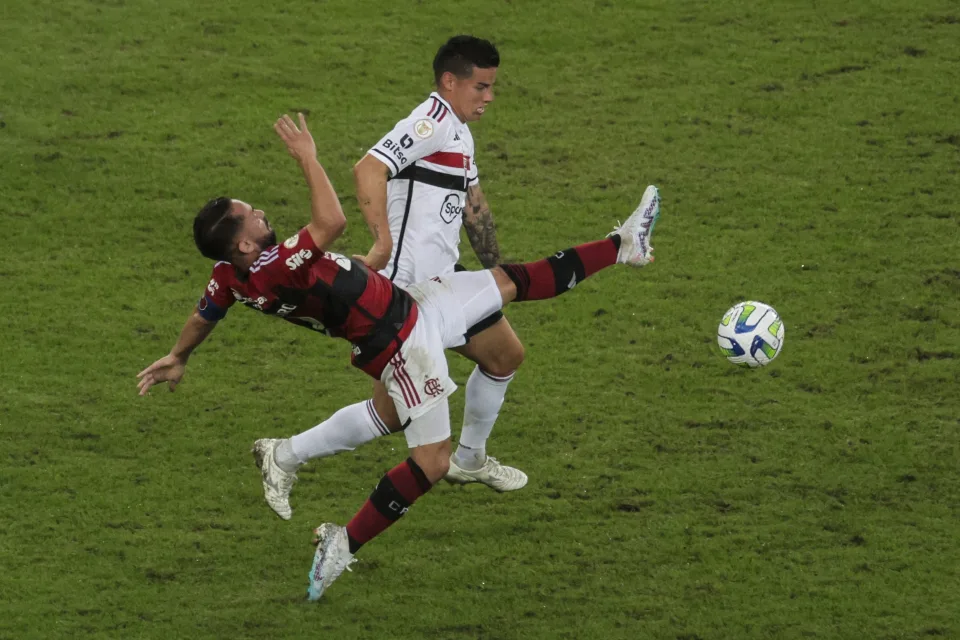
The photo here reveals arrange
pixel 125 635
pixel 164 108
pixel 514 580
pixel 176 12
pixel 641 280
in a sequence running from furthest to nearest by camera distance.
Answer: pixel 176 12
pixel 164 108
pixel 641 280
pixel 514 580
pixel 125 635

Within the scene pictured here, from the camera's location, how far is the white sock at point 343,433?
6.34m

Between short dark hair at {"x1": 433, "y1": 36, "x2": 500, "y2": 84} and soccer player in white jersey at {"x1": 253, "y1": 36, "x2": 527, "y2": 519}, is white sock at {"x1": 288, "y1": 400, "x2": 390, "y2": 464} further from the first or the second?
short dark hair at {"x1": 433, "y1": 36, "x2": 500, "y2": 84}

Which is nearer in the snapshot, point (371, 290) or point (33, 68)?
point (371, 290)

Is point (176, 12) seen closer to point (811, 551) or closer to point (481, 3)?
point (481, 3)

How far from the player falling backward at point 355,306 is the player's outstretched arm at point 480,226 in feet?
1.30

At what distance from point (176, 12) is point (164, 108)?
1372mm

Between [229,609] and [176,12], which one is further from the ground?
[176,12]

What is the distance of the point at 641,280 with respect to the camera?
8617 mm

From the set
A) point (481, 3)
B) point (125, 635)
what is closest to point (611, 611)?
point (125, 635)

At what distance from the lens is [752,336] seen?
22.2 feet

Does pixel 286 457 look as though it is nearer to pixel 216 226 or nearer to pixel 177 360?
pixel 177 360

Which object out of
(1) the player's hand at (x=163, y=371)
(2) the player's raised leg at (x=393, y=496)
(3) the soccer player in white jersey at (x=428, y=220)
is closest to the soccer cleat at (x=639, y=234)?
(3) the soccer player in white jersey at (x=428, y=220)

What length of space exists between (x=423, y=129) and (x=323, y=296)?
97 centimetres

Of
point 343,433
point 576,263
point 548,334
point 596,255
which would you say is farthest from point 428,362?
point 548,334
